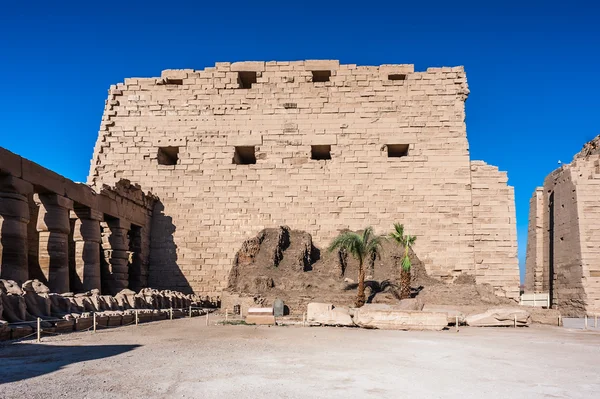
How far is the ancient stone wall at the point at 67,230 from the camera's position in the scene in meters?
10.6

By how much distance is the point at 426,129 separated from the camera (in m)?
18.3

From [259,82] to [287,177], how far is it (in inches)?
146

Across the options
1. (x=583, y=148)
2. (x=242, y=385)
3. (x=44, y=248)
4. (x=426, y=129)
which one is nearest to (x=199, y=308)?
(x=44, y=248)

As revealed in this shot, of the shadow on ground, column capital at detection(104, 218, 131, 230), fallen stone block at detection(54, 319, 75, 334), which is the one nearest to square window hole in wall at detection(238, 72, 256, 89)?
column capital at detection(104, 218, 131, 230)

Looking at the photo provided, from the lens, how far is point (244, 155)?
1947 cm

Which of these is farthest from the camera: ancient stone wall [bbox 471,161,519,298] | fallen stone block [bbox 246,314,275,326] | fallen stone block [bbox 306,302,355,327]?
ancient stone wall [bbox 471,161,519,298]

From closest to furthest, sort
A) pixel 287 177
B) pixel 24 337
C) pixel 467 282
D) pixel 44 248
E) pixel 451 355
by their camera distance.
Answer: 1. pixel 451 355
2. pixel 24 337
3. pixel 44 248
4. pixel 467 282
5. pixel 287 177

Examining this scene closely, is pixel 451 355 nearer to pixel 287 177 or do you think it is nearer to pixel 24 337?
pixel 24 337

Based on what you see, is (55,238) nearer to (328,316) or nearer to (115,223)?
(115,223)

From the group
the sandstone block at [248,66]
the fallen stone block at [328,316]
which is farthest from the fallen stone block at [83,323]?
the sandstone block at [248,66]

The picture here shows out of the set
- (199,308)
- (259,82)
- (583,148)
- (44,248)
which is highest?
(259,82)

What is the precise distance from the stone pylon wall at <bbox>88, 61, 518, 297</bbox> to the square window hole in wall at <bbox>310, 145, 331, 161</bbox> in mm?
285

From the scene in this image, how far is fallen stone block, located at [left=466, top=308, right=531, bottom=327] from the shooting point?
11656mm

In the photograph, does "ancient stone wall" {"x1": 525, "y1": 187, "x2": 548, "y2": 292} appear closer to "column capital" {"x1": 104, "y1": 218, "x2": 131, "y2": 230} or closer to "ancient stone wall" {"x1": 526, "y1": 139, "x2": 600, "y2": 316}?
"ancient stone wall" {"x1": 526, "y1": 139, "x2": 600, "y2": 316}
